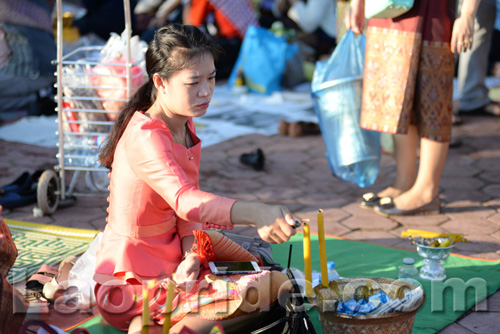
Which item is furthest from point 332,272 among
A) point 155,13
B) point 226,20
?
point 155,13

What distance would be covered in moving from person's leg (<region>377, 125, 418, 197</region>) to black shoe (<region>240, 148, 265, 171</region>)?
3.56 ft

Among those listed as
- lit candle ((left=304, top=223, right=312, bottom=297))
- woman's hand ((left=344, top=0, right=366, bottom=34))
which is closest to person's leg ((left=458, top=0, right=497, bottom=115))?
woman's hand ((left=344, top=0, right=366, bottom=34))

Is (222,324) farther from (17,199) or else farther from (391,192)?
(17,199)

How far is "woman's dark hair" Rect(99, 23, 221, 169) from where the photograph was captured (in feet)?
7.25

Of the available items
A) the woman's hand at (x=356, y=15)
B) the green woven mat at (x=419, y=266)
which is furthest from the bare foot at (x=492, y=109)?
the green woven mat at (x=419, y=266)

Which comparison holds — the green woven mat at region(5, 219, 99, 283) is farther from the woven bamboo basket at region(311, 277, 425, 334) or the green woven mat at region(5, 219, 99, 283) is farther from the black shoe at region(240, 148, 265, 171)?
the black shoe at region(240, 148, 265, 171)

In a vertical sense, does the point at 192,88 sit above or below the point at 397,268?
above

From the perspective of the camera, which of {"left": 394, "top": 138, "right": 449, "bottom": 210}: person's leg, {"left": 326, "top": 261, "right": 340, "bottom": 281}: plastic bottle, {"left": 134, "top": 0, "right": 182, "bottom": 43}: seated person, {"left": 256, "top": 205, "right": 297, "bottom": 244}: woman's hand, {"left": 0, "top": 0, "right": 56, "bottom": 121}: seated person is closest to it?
{"left": 256, "top": 205, "right": 297, "bottom": 244}: woman's hand

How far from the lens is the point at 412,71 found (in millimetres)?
3496

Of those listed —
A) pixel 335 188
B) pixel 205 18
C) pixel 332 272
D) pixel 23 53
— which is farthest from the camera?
pixel 205 18

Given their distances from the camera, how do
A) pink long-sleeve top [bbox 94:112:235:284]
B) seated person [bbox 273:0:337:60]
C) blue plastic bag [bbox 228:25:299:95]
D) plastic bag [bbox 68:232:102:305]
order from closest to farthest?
pink long-sleeve top [bbox 94:112:235:284] < plastic bag [bbox 68:232:102:305] < blue plastic bag [bbox 228:25:299:95] < seated person [bbox 273:0:337:60]

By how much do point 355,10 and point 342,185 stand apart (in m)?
1.22

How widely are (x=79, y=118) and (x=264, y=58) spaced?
3.58 meters

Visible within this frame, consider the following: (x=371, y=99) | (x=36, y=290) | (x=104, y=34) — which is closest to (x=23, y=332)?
(x=36, y=290)
